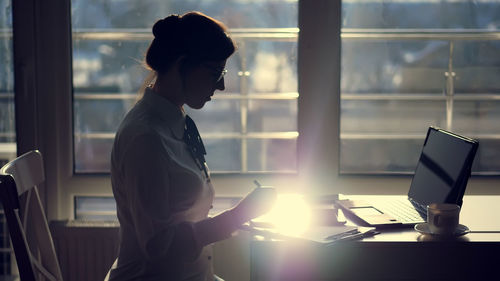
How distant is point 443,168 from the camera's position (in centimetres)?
183

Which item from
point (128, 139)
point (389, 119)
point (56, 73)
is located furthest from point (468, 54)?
point (389, 119)

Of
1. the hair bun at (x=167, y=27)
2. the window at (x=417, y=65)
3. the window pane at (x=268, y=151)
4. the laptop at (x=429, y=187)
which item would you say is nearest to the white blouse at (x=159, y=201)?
the hair bun at (x=167, y=27)

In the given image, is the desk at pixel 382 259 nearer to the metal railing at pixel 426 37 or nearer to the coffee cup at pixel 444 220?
the coffee cup at pixel 444 220

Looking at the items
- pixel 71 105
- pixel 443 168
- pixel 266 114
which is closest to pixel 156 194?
pixel 443 168

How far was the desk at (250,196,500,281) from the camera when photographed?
1573 mm

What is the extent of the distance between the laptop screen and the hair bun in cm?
81

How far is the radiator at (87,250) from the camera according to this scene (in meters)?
2.61

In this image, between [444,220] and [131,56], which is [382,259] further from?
[131,56]

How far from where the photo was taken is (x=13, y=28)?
8.64ft

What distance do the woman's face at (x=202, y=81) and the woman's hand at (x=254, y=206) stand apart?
0.92ft

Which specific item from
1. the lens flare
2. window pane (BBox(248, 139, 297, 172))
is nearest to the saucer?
the lens flare

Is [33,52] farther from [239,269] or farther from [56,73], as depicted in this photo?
[239,269]

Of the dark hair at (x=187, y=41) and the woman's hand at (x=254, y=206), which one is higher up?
the dark hair at (x=187, y=41)

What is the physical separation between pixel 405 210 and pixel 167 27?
0.85m
